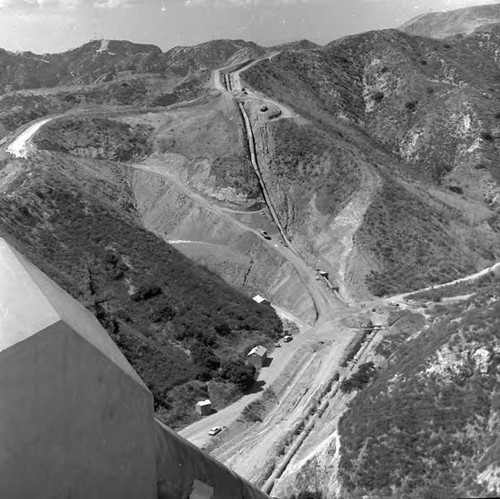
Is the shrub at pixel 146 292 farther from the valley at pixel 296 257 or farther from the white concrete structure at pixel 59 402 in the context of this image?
the white concrete structure at pixel 59 402

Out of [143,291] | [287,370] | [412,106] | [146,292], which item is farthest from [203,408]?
[412,106]

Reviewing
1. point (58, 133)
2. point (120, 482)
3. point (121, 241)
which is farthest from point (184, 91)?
point (120, 482)

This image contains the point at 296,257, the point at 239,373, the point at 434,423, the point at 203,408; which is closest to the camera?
the point at 434,423

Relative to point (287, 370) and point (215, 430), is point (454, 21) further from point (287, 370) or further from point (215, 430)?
point (215, 430)


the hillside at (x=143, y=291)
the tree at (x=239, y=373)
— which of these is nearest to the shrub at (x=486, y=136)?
the hillside at (x=143, y=291)

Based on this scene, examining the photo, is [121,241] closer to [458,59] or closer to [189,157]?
[189,157]

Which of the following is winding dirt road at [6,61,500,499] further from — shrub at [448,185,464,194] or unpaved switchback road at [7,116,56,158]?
shrub at [448,185,464,194]
